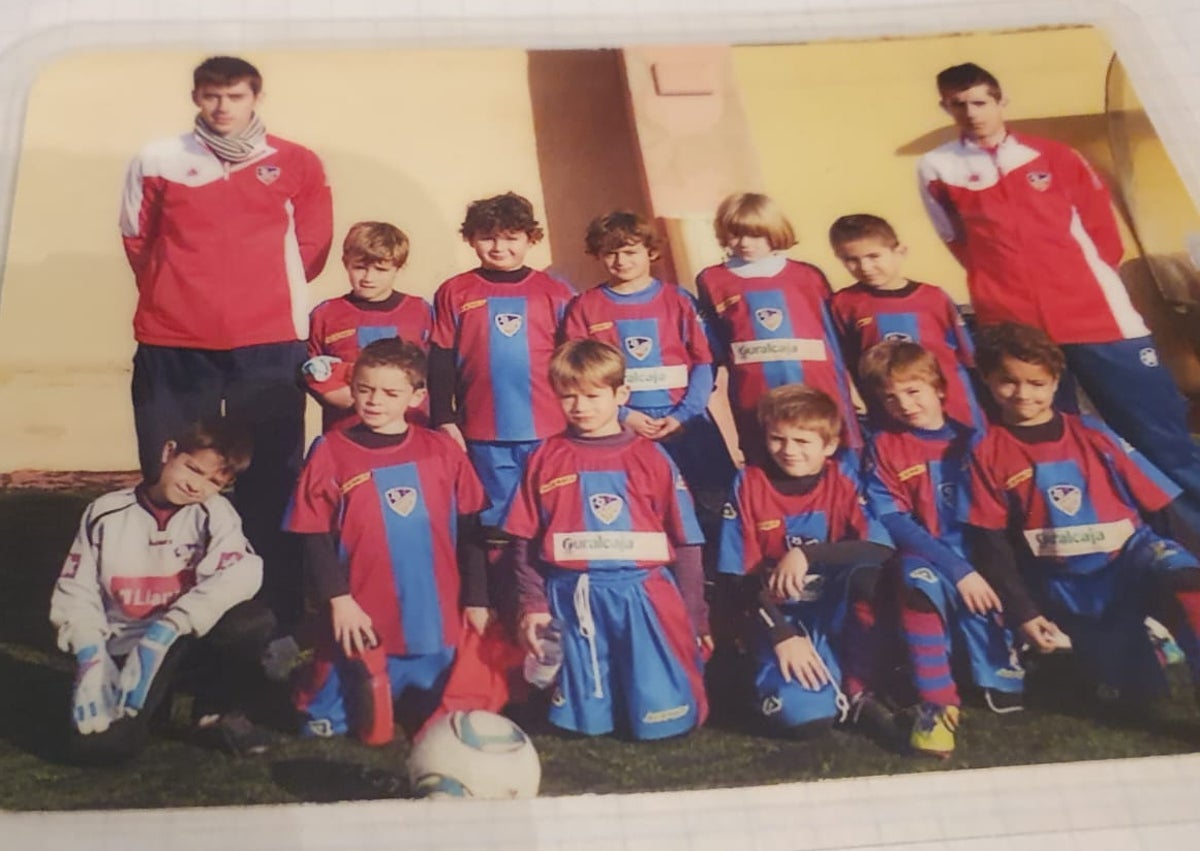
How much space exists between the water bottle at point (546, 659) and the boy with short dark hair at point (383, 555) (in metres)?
0.04

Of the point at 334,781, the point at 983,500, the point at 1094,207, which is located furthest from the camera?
the point at 1094,207

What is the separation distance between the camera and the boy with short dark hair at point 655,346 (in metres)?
0.69

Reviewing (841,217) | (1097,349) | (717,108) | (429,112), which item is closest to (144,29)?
(429,112)

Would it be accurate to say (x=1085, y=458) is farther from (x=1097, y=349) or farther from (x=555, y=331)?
(x=555, y=331)

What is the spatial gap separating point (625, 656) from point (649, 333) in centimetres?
24

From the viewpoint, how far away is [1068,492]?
683 millimetres

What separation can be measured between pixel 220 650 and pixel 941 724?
0.45 m

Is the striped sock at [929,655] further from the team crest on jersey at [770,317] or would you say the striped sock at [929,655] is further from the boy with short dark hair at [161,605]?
the boy with short dark hair at [161,605]

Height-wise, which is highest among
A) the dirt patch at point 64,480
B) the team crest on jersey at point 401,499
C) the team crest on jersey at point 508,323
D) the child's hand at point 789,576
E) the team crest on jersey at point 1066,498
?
the team crest on jersey at point 508,323

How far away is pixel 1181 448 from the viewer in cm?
72

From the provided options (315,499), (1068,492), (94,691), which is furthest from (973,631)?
(94,691)

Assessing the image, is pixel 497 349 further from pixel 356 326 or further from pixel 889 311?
pixel 889 311

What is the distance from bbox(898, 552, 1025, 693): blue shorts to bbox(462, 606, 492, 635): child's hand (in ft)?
0.90

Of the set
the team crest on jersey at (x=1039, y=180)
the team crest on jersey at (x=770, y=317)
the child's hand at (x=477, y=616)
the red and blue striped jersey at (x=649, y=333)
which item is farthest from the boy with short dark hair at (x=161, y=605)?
the team crest on jersey at (x=1039, y=180)
